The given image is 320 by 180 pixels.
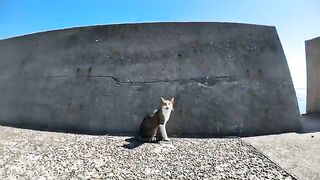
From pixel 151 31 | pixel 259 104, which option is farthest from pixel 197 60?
pixel 259 104

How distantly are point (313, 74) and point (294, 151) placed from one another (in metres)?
5.34

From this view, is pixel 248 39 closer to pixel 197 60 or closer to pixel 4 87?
pixel 197 60

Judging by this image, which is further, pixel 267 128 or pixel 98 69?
pixel 98 69

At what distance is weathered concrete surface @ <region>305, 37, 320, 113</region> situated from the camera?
8484 millimetres

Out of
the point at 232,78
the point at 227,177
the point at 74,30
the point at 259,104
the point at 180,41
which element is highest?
the point at 74,30

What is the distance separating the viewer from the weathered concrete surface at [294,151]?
3844 mm

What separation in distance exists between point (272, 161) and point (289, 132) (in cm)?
195

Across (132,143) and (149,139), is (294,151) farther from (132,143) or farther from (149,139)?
(132,143)

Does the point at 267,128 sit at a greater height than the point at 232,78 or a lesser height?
lesser

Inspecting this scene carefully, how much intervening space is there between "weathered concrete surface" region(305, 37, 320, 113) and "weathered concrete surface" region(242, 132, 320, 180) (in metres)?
3.53

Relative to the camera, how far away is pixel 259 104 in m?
5.79

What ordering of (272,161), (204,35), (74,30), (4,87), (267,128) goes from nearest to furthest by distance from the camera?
1. (272,161)
2. (267,128)
3. (204,35)
4. (74,30)
5. (4,87)

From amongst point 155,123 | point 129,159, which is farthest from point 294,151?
point 129,159

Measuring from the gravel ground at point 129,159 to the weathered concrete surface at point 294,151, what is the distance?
197mm
